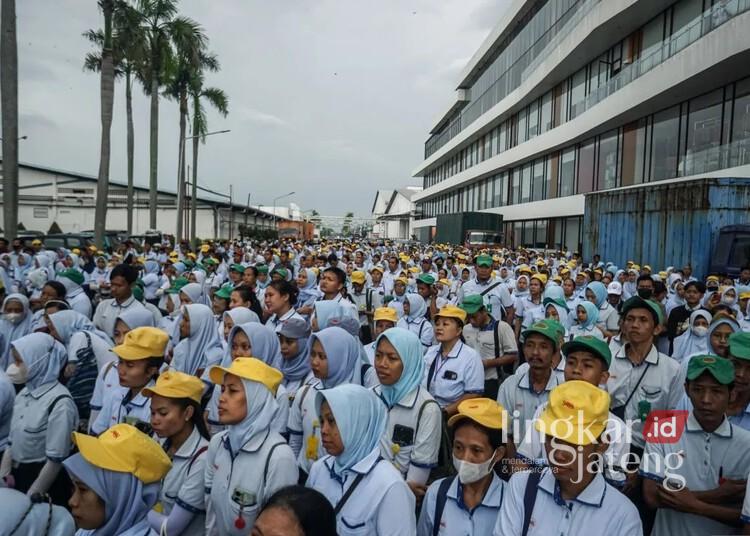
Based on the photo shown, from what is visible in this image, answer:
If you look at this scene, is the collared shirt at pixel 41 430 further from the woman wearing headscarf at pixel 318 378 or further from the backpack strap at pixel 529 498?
the backpack strap at pixel 529 498

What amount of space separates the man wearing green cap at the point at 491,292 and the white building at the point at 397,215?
6721 cm

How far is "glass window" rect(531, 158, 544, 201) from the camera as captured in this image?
33812 mm

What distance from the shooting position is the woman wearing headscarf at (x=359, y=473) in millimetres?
2295

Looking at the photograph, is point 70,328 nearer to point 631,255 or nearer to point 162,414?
point 162,414

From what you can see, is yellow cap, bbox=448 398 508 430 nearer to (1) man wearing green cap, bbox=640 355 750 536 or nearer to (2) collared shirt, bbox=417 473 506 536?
(2) collared shirt, bbox=417 473 506 536

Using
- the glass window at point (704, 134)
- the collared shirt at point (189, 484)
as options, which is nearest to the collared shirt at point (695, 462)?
the collared shirt at point (189, 484)

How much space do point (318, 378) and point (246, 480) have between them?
1.24 m

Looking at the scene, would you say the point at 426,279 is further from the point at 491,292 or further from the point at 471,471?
the point at 471,471

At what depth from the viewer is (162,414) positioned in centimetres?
283

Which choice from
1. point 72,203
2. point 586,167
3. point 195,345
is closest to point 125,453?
point 195,345

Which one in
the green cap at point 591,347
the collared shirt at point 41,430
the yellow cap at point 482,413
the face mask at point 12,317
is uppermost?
the green cap at point 591,347

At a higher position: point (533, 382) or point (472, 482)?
point (533, 382)

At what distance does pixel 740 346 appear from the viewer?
3.47m

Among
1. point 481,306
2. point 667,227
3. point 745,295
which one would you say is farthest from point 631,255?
point 481,306
